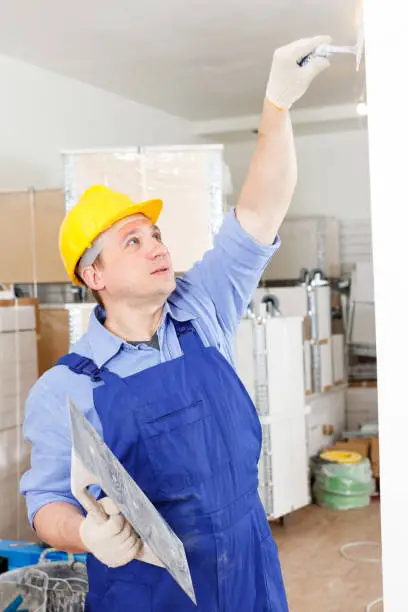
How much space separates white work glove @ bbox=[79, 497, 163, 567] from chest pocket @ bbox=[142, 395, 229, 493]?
11.4 inches

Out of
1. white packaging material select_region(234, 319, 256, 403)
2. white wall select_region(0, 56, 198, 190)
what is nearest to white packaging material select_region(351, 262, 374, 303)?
white packaging material select_region(234, 319, 256, 403)

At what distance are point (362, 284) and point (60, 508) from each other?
4.76m

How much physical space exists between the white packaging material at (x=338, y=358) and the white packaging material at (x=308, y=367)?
15.8 inches

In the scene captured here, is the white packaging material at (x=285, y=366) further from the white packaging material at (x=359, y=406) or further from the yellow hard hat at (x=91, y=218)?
the yellow hard hat at (x=91, y=218)

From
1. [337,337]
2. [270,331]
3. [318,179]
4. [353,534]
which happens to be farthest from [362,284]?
[353,534]

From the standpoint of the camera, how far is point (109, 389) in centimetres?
158

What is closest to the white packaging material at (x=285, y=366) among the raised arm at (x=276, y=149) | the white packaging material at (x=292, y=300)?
the white packaging material at (x=292, y=300)

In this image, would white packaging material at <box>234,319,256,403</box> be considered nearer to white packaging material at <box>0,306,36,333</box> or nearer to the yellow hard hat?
white packaging material at <box>0,306,36,333</box>

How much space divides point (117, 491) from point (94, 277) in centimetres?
83

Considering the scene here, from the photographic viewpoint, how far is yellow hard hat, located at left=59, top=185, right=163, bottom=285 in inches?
69.2

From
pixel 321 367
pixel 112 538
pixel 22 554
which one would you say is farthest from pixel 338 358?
pixel 112 538

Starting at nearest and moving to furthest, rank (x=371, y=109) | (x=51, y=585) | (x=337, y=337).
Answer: (x=371, y=109) → (x=51, y=585) → (x=337, y=337)

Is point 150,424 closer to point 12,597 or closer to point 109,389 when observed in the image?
point 109,389

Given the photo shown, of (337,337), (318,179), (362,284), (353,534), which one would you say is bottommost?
(353,534)
